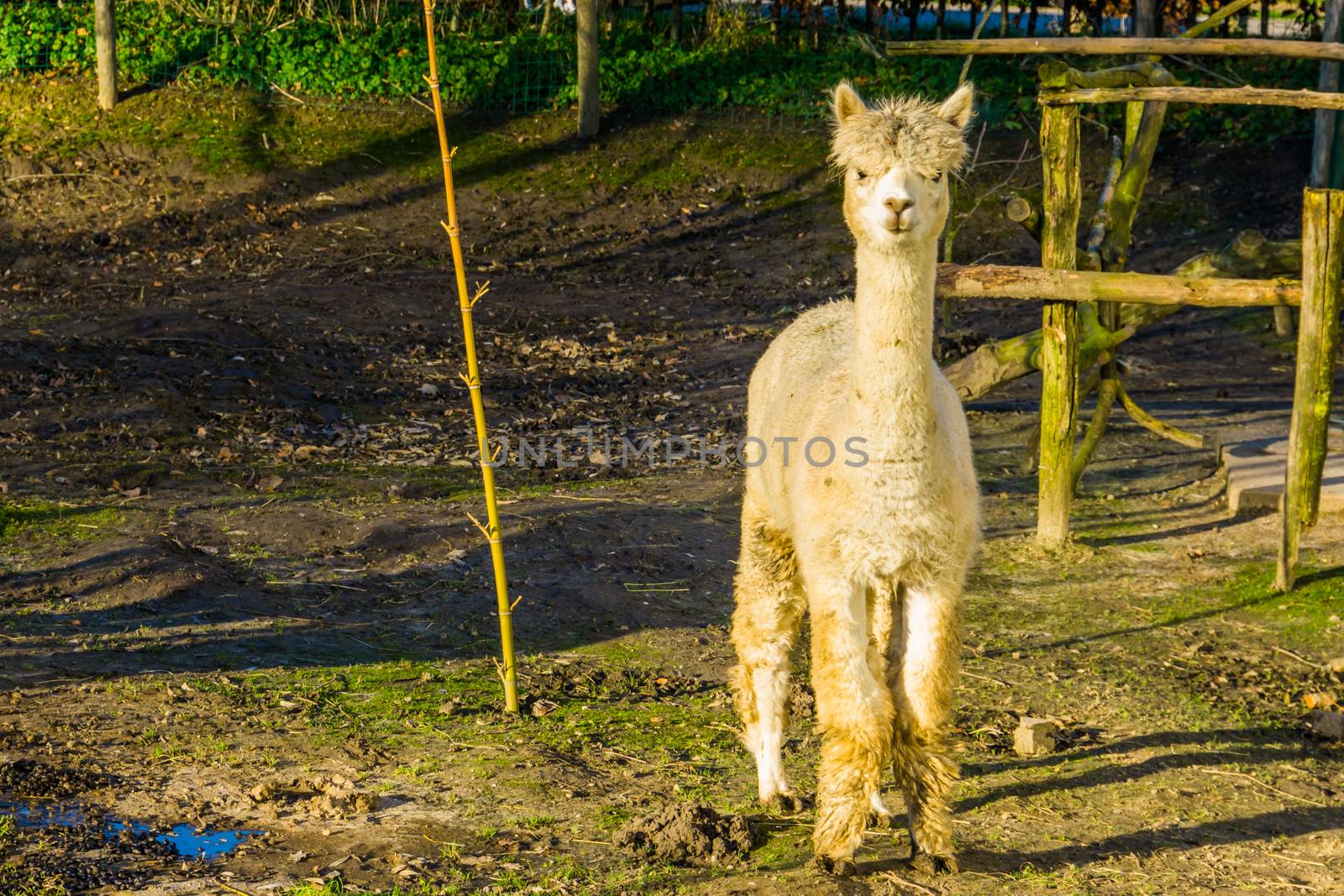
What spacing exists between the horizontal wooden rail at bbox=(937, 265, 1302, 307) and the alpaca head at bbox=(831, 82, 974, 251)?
3.56 metres

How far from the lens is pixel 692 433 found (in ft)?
35.3

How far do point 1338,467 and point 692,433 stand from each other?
4.46 meters

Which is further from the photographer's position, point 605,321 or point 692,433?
point 605,321

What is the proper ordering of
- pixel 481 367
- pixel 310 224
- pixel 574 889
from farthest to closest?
pixel 310 224, pixel 481 367, pixel 574 889


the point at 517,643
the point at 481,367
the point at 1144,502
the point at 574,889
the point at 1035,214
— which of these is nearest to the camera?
the point at 574,889

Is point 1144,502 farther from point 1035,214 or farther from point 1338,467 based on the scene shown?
point 1035,214

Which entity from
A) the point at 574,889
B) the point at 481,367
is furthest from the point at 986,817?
the point at 481,367

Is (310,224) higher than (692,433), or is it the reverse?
(310,224)

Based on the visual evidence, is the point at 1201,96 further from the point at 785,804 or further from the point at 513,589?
the point at 785,804

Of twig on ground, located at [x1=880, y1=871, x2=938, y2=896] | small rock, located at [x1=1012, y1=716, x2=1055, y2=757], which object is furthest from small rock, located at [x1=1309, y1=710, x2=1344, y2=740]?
twig on ground, located at [x1=880, y1=871, x2=938, y2=896]

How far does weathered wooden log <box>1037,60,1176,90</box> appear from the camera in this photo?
826 cm

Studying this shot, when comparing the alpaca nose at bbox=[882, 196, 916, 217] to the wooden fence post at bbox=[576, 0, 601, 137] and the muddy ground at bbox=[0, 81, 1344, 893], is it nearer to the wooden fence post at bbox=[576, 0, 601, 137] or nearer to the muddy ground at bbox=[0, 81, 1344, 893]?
the muddy ground at bbox=[0, 81, 1344, 893]

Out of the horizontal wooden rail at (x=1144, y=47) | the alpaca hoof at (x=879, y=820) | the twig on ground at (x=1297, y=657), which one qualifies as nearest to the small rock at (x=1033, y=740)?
the alpaca hoof at (x=879, y=820)

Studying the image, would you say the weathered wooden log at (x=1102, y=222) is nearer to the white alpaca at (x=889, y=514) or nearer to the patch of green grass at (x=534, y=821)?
the white alpaca at (x=889, y=514)
